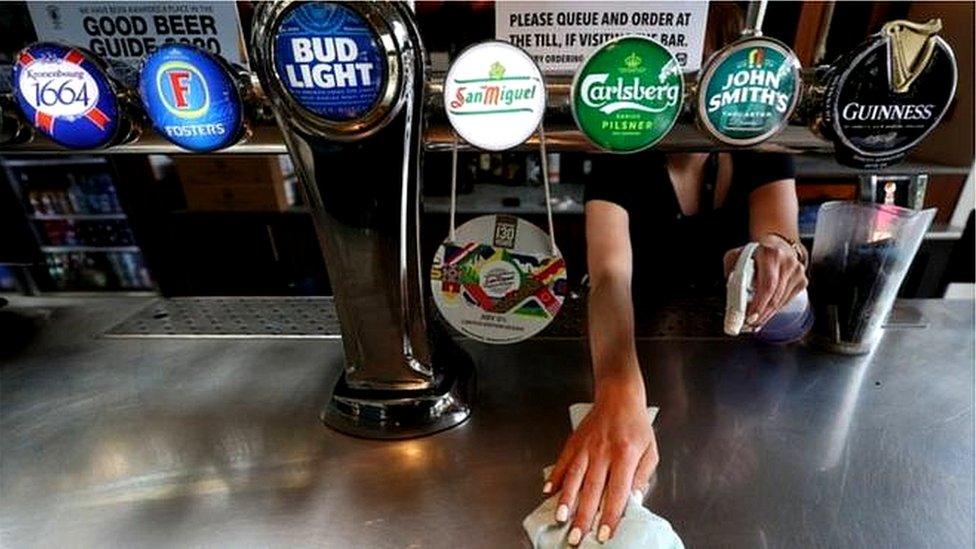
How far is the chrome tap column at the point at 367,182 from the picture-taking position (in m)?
0.44

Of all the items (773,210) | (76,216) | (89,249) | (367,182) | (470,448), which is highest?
(367,182)

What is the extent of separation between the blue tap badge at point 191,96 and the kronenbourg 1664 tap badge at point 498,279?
0.89ft

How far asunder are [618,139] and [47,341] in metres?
0.96

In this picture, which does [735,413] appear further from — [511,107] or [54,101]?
[54,101]

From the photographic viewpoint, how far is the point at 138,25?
22.3 inches

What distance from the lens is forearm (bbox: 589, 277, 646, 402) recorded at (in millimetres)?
621

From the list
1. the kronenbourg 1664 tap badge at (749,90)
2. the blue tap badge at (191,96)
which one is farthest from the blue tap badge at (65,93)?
the kronenbourg 1664 tap badge at (749,90)

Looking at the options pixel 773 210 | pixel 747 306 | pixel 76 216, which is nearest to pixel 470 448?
pixel 747 306

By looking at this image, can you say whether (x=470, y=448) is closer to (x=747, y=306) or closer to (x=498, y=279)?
(x=498, y=279)

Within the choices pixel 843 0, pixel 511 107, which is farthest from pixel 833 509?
pixel 843 0

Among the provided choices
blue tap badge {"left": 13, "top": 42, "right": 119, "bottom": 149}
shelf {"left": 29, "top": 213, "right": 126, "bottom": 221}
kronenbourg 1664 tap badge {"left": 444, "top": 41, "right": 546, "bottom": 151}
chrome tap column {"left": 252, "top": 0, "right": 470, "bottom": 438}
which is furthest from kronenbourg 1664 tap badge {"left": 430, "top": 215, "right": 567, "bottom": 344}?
shelf {"left": 29, "top": 213, "right": 126, "bottom": 221}

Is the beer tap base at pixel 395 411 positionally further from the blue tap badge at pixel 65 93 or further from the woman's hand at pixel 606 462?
the blue tap badge at pixel 65 93

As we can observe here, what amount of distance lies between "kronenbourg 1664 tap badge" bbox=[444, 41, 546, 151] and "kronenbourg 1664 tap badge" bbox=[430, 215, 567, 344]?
0.50 feet

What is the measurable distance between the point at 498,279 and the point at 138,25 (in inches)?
19.8
